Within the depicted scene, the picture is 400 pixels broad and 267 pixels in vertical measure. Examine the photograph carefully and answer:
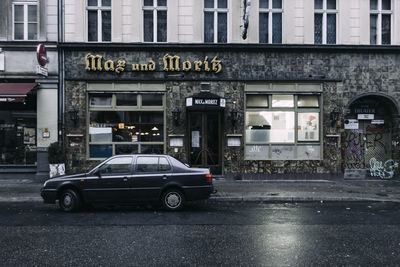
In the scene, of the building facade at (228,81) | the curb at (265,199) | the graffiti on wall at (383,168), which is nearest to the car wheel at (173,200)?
the curb at (265,199)

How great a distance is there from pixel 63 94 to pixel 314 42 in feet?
37.9

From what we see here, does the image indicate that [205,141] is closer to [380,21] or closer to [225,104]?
[225,104]

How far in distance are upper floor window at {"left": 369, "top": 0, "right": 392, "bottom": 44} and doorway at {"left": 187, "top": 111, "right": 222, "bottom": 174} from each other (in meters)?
8.10

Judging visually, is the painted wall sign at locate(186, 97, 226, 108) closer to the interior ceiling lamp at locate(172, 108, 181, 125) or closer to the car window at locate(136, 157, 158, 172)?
the interior ceiling lamp at locate(172, 108, 181, 125)

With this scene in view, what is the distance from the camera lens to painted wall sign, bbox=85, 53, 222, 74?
51.4 feet

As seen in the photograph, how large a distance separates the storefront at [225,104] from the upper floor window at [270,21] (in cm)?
70

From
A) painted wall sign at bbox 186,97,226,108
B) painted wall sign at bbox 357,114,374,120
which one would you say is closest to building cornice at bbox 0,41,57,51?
painted wall sign at bbox 186,97,226,108

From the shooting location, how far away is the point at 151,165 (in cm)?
973

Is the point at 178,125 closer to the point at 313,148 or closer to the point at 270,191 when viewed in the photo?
the point at 270,191

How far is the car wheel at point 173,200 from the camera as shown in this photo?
9.62 m

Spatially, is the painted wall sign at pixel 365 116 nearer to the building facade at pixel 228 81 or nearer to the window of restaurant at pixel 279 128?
the building facade at pixel 228 81

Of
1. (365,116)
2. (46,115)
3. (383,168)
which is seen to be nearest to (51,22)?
(46,115)

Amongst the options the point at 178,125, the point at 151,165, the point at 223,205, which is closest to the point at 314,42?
the point at 178,125

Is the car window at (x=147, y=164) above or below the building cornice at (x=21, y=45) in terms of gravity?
below
